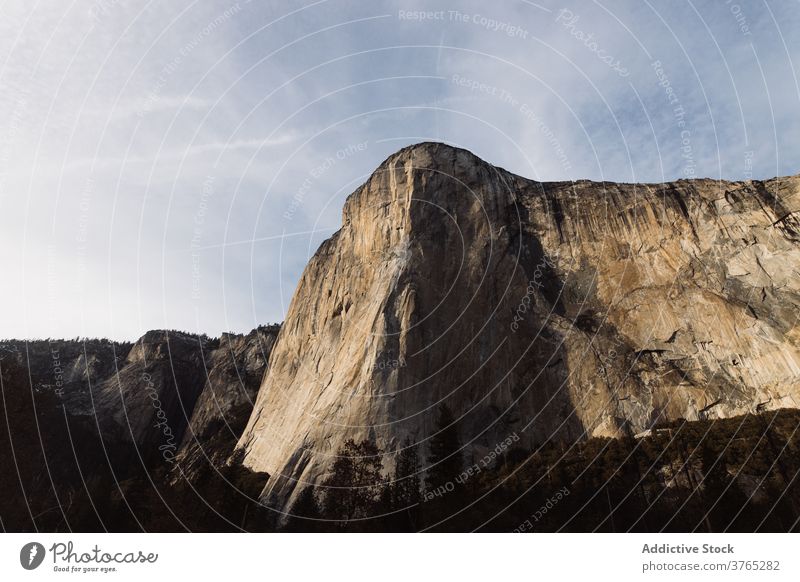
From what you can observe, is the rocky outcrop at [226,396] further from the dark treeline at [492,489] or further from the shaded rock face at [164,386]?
the dark treeline at [492,489]

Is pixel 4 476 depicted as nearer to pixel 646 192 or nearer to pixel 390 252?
pixel 390 252

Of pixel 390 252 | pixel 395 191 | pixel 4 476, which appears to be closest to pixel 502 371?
pixel 390 252

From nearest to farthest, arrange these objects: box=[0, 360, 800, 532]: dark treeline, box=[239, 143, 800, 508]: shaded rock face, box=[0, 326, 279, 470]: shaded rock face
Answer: box=[0, 360, 800, 532]: dark treeline, box=[239, 143, 800, 508]: shaded rock face, box=[0, 326, 279, 470]: shaded rock face

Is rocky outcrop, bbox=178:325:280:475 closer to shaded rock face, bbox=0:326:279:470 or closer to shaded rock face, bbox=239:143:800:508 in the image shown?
shaded rock face, bbox=0:326:279:470
